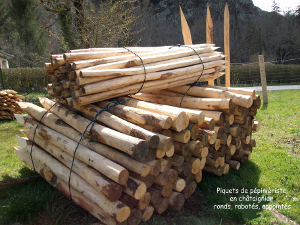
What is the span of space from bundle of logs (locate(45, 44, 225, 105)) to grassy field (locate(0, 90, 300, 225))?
144cm

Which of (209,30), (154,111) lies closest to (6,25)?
(209,30)

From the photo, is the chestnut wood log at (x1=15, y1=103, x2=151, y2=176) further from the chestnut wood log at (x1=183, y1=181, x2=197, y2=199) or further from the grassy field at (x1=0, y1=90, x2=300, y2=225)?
the chestnut wood log at (x1=183, y1=181, x2=197, y2=199)

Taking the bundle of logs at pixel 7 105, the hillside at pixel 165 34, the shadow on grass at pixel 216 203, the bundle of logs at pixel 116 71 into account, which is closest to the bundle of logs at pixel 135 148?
the shadow on grass at pixel 216 203

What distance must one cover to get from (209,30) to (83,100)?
4.37 meters

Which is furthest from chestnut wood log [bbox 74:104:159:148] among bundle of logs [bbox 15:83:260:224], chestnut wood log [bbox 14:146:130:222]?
chestnut wood log [bbox 14:146:130:222]

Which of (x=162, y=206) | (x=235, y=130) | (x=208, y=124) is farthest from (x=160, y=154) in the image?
(x=235, y=130)

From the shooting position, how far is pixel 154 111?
3264 mm

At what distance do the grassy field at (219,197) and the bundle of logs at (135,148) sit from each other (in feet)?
0.76

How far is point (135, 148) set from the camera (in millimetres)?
2506

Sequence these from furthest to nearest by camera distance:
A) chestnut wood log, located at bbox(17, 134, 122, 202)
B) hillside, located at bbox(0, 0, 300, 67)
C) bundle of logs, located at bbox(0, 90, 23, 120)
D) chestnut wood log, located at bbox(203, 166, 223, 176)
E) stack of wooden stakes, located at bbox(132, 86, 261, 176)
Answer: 1. hillside, located at bbox(0, 0, 300, 67)
2. bundle of logs, located at bbox(0, 90, 23, 120)
3. chestnut wood log, located at bbox(203, 166, 223, 176)
4. stack of wooden stakes, located at bbox(132, 86, 261, 176)
5. chestnut wood log, located at bbox(17, 134, 122, 202)

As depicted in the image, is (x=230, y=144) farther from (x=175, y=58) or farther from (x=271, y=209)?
(x=175, y=58)

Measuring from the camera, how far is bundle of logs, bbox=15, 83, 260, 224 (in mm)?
2664

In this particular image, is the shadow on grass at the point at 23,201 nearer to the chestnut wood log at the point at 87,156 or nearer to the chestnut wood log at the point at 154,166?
the chestnut wood log at the point at 87,156

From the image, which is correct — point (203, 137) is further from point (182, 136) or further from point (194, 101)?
point (194, 101)
